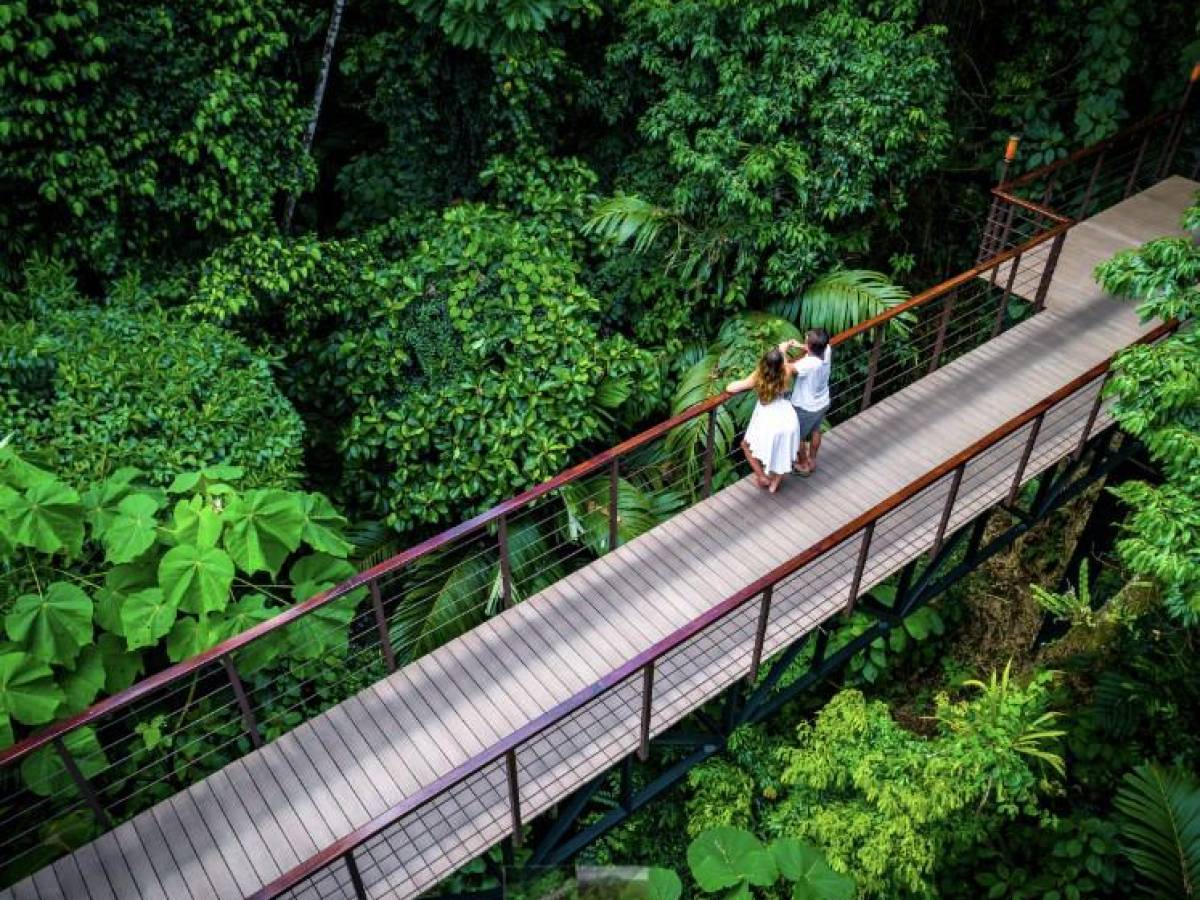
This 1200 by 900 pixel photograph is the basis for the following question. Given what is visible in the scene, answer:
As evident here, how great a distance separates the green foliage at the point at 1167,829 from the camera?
707 centimetres

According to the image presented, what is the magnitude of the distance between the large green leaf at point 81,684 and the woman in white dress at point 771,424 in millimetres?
4154

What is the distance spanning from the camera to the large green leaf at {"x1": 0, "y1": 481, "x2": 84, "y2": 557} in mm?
5473

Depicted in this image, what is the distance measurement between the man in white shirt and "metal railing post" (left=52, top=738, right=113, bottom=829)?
4691mm

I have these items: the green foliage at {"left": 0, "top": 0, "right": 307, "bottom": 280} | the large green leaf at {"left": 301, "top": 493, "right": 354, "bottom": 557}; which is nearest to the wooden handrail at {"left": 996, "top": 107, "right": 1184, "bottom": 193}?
the green foliage at {"left": 0, "top": 0, "right": 307, "bottom": 280}

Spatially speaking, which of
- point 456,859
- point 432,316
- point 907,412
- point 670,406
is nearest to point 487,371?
point 432,316

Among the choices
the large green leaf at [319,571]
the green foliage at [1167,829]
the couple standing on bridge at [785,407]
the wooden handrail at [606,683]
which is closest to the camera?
the wooden handrail at [606,683]

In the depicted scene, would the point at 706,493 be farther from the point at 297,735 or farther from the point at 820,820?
the point at 297,735

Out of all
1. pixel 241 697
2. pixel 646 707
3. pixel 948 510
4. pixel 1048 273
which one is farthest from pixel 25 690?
pixel 1048 273

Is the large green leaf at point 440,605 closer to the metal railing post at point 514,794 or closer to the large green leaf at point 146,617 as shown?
the large green leaf at point 146,617

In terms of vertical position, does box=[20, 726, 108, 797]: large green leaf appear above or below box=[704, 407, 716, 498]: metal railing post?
below

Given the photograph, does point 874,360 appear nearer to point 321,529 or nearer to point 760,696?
point 760,696

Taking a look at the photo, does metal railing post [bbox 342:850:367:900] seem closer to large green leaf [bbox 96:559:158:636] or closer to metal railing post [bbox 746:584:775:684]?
large green leaf [bbox 96:559:158:636]

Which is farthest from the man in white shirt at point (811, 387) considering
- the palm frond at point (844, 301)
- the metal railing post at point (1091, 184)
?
the metal railing post at point (1091, 184)

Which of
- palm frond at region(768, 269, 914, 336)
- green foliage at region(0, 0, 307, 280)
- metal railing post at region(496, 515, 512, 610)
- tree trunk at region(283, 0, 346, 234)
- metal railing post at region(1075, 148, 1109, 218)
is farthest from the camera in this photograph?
metal railing post at region(1075, 148, 1109, 218)
